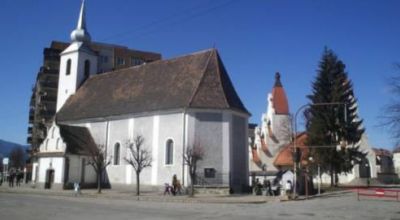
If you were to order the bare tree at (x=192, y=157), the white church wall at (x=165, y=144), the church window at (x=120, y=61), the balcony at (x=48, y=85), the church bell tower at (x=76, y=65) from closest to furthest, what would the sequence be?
the bare tree at (x=192, y=157), the white church wall at (x=165, y=144), the church bell tower at (x=76, y=65), the balcony at (x=48, y=85), the church window at (x=120, y=61)

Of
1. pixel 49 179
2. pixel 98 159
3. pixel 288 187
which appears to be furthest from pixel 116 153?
pixel 288 187

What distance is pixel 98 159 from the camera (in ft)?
139

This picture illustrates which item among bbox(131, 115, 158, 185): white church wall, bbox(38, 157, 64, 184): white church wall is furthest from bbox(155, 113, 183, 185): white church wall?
bbox(38, 157, 64, 184): white church wall

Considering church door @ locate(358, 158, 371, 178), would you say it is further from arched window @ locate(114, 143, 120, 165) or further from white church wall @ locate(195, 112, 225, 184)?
arched window @ locate(114, 143, 120, 165)

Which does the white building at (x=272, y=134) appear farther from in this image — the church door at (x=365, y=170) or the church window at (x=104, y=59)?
the church window at (x=104, y=59)

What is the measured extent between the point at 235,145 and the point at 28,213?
2600cm

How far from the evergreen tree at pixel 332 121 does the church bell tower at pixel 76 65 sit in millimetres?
29739

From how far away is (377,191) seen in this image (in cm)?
3288

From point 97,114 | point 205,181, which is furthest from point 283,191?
point 97,114

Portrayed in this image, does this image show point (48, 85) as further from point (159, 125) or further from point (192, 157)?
point (192, 157)

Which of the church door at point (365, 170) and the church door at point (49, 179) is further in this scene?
the church door at point (365, 170)

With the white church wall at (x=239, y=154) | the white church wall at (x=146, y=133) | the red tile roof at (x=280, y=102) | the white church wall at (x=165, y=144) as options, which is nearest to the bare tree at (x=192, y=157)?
the white church wall at (x=165, y=144)

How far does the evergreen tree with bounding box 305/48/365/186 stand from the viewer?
48.5 metres

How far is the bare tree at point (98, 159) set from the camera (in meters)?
42.4
